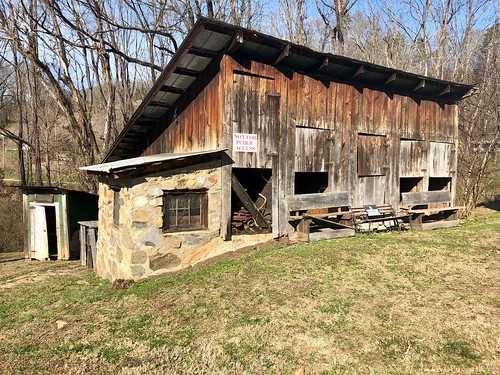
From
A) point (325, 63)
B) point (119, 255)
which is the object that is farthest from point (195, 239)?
point (325, 63)

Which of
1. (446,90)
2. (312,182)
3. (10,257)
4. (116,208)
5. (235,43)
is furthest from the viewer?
(10,257)

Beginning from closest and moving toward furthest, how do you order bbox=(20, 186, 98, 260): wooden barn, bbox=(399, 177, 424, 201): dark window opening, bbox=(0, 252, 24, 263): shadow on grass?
bbox=(399, 177, 424, 201): dark window opening < bbox=(20, 186, 98, 260): wooden barn < bbox=(0, 252, 24, 263): shadow on grass

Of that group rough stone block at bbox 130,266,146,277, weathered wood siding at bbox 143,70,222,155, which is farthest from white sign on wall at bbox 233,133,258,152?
rough stone block at bbox 130,266,146,277

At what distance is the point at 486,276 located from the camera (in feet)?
20.5

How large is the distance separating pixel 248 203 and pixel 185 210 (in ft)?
5.00

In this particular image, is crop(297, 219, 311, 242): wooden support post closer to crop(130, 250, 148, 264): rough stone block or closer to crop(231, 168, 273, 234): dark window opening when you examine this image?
crop(231, 168, 273, 234): dark window opening

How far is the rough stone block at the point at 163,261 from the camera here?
7.20 metres

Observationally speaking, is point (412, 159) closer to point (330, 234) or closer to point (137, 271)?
point (330, 234)

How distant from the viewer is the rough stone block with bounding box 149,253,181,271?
7.20 meters

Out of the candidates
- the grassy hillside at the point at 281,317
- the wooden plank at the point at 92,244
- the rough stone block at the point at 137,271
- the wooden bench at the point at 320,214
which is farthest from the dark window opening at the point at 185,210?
the wooden plank at the point at 92,244

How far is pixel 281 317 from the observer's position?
4.95 meters

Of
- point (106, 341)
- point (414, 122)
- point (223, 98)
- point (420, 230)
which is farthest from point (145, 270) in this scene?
point (414, 122)

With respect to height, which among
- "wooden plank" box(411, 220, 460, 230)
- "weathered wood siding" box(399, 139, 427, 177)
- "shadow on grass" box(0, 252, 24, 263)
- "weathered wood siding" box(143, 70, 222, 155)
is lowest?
"shadow on grass" box(0, 252, 24, 263)

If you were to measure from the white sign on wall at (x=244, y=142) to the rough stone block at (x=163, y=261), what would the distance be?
111 inches
